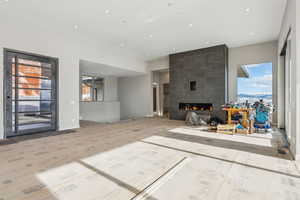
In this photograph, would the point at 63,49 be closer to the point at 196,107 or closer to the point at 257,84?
the point at 196,107

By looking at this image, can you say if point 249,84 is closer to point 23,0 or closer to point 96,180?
point 96,180

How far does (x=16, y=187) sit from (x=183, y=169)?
2.24 meters

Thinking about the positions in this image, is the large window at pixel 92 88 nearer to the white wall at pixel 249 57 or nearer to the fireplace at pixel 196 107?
the fireplace at pixel 196 107

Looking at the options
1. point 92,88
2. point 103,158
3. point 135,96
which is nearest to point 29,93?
point 103,158

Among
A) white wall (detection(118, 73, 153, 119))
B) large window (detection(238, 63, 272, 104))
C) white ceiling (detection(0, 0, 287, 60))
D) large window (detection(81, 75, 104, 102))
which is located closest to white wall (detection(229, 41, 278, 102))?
large window (detection(238, 63, 272, 104))

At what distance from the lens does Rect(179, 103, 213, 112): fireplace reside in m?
7.14

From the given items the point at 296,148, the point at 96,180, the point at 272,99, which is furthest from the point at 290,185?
the point at 272,99

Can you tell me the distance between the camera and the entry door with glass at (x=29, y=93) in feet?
14.1

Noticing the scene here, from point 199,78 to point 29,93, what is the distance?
684cm

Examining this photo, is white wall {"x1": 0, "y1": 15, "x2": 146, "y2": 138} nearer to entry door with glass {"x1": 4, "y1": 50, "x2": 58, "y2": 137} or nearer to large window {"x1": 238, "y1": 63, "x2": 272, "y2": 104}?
entry door with glass {"x1": 4, "y1": 50, "x2": 58, "y2": 137}

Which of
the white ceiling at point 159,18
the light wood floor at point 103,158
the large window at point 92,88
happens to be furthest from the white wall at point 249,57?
Result: the large window at point 92,88

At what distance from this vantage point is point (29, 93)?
4750 millimetres

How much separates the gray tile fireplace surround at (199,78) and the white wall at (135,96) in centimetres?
187

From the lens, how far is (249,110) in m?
4.93
